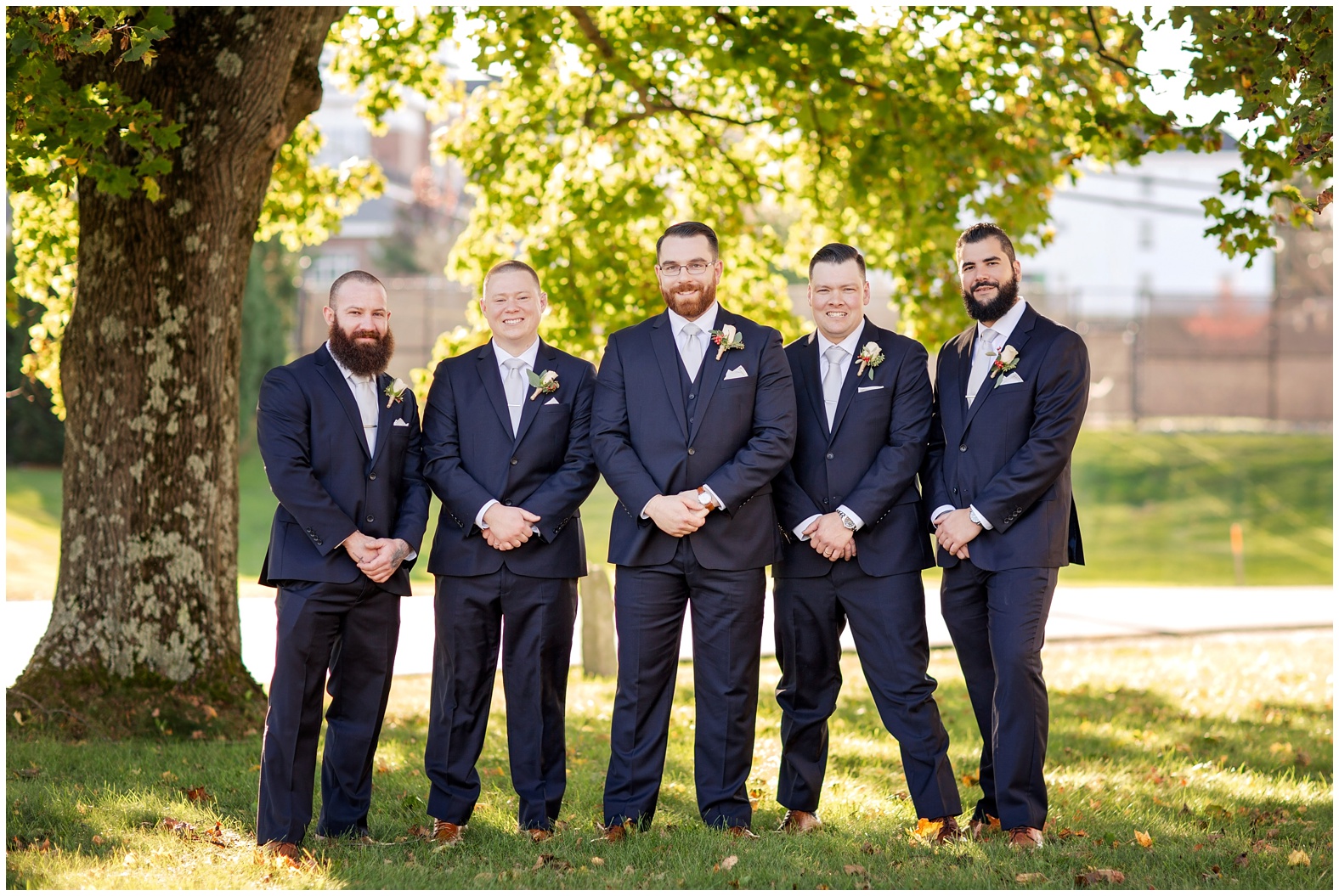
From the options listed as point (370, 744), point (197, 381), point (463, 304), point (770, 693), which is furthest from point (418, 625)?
point (463, 304)

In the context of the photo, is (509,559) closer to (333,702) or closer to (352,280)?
(333,702)

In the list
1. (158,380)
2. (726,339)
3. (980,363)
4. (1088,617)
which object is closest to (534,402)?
(726,339)

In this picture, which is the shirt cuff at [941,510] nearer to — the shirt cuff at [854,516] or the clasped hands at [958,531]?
the clasped hands at [958,531]

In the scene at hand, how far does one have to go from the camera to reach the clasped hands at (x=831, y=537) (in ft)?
18.3

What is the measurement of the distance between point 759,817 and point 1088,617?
35.7 feet

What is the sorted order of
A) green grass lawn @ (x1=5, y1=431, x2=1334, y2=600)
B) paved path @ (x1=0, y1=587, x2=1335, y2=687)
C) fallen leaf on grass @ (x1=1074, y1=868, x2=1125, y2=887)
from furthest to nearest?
green grass lawn @ (x1=5, y1=431, x2=1334, y2=600) < paved path @ (x1=0, y1=587, x2=1335, y2=687) < fallen leaf on grass @ (x1=1074, y1=868, x2=1125, y2=887)

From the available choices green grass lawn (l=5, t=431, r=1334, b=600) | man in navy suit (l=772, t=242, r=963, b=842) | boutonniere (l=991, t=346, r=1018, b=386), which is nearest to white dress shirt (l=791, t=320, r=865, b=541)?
man in navy suit (l=772, t=242, r=963, b=842)

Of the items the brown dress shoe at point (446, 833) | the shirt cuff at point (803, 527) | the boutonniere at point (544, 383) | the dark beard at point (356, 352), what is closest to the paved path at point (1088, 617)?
the brown dress shoe at point (446, 833)

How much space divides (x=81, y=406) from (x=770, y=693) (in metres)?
5.53

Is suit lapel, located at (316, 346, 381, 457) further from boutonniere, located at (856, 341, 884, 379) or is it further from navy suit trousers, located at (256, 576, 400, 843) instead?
boutonniere, located at (856, 341, 884, 379)

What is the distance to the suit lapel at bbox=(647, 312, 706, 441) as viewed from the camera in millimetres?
5648

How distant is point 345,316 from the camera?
564 cm

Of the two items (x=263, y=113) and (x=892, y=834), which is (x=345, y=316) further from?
(x=892, y=834)

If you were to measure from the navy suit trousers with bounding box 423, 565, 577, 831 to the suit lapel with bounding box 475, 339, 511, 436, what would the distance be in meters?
0.67
